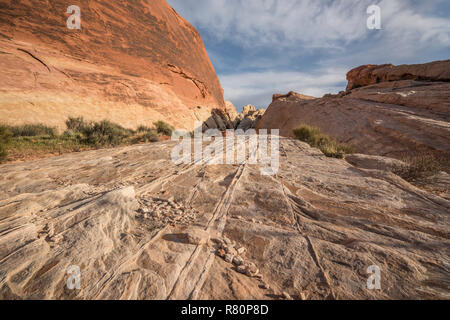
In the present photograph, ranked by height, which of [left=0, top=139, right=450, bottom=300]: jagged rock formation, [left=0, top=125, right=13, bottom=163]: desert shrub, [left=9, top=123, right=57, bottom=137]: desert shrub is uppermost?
[left=9, top=123, right=57, bottom=137]: desert shrub

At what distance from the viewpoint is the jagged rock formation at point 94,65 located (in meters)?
8.23

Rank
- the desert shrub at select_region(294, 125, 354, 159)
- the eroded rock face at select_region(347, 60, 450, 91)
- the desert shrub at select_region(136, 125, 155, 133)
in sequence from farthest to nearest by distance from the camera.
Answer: the eroded rock face at select_region(347, 60, 450, 91) < the desert shrub at select_region(136, 125, 155, 133) < the desert shrub at select_region(294, 125, 354, 159)

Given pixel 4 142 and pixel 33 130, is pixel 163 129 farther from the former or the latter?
pixel 4 142

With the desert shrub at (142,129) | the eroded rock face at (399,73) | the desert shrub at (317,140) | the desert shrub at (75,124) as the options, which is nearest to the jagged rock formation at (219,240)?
the desert shrub at (317,140)

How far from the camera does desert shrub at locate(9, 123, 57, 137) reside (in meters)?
6.80

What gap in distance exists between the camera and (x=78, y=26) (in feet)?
36.2

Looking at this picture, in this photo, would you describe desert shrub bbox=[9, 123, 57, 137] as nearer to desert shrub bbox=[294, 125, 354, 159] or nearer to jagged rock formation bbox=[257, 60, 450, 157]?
desert shrub bbox=[294, 125, 354, 159]

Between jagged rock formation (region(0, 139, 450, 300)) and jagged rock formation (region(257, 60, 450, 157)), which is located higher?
jagged rock formation (region(257, 60, 450, 157))

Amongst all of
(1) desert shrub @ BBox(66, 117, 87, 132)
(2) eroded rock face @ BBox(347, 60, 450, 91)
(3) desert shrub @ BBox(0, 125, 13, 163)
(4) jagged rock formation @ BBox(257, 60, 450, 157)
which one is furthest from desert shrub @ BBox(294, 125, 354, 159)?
(1) desert shrub @ BBox(66, 117, 87, 132)

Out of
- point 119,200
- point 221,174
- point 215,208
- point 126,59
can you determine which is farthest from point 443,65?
point 126,59

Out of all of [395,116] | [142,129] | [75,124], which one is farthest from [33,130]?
[395,116]

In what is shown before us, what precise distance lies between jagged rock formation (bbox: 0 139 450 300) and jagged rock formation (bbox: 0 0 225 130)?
8.11 meters

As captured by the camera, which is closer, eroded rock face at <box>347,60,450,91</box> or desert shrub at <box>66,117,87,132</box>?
desert shrub at <box>66,117,87,132</box>

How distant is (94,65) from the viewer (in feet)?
37.0
